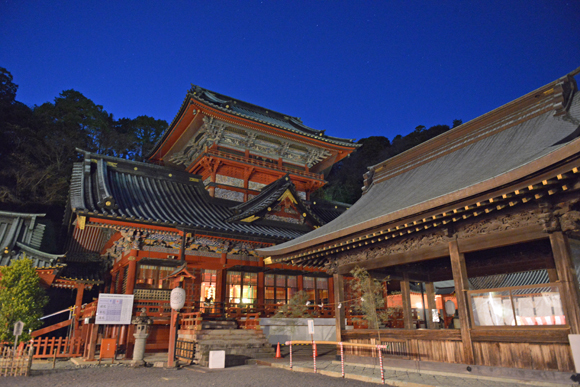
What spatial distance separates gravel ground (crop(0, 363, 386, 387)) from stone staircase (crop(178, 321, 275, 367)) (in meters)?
1.28

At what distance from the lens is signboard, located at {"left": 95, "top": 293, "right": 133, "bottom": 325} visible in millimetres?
12109

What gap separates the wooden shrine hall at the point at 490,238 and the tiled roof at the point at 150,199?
4653mm

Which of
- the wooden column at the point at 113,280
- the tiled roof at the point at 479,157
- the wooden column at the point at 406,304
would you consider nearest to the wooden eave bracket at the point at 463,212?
the tiled roof at the point at 479,157

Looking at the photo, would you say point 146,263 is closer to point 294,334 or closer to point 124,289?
point 124,289

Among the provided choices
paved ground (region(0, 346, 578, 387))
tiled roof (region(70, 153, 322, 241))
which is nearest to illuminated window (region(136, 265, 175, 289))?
tiled roof (region(70, 153, 322, 241))

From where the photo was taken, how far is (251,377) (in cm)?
912

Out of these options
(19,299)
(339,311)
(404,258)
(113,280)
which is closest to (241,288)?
(113,280)

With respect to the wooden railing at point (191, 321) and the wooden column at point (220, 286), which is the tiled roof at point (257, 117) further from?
the wooden railing at point (191, 321)

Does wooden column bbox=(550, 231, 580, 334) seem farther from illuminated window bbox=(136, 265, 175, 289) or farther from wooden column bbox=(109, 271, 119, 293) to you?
wooden column bbox=(109, 271, 119, 293)

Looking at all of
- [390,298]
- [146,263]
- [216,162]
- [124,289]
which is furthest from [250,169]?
[390,298]

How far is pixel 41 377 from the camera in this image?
9.48m

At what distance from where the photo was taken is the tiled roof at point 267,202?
19.2 m

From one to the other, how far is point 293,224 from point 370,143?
43.6 meters

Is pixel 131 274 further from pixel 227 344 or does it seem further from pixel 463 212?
pixel 463 212
